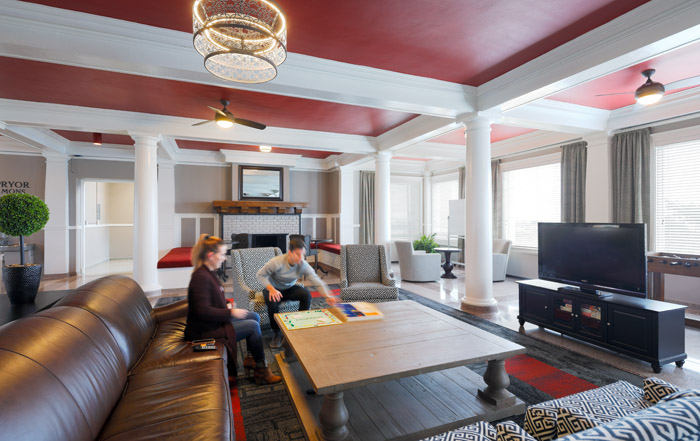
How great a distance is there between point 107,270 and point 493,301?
827cm

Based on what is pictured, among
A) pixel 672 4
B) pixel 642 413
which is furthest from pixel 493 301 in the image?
pixel 642 413

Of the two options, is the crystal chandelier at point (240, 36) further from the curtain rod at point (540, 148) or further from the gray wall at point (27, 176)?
the gray wall at point (27, 176)

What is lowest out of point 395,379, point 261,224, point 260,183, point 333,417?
point 333,417

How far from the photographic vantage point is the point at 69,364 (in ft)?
4.35

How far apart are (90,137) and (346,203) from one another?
17.8 ft

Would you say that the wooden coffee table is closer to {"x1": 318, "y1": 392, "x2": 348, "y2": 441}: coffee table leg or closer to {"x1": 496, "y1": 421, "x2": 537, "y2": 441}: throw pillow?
{"x1": 318, "y1": 392, "x2": 348, "y2": 441}: coffee table leg

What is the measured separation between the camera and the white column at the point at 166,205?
294 inches

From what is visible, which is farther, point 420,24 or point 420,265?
point 420,265

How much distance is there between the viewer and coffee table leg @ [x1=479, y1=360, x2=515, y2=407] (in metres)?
2.10

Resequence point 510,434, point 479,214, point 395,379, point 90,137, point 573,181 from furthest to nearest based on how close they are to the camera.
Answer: point 90,137 → point 573,181 → point 479,214 → point 395,379 → point 510,434

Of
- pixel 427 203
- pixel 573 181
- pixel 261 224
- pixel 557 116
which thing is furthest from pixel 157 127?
pixel 427 203

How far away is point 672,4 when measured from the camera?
236 cm

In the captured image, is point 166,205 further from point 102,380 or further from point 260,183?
point 102,380

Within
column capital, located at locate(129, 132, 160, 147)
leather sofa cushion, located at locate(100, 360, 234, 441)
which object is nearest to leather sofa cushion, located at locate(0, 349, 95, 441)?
leather sofa cushion, located at locate(100, 360, 234, 441)
